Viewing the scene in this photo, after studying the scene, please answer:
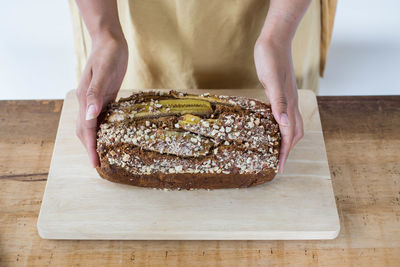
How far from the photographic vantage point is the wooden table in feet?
5.71

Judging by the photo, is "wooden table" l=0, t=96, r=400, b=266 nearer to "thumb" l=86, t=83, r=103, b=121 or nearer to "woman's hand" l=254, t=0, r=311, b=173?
"woman's hand" l=254, t=0, r=311, b=173

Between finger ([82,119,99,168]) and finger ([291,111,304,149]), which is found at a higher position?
finger ([82,119,99,168])

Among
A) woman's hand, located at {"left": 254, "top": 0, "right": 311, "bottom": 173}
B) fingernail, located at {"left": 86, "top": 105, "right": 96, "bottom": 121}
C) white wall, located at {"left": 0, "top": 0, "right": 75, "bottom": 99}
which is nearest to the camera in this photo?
fingernail, located at {"left": 86, "top": 105, "right": 96, "bottom": 121}

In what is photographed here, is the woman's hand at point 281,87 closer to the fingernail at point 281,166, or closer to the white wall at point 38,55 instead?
the fingernail at point 281,166

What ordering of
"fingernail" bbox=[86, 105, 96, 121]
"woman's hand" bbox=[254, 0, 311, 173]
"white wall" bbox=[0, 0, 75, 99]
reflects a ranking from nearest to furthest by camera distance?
"fingernail" bbox=[86, 105, 96, 121], "woman's hand" bbox=[254, 0, 311, 173], "white wall" bbox=[0, 0, 75, 99]

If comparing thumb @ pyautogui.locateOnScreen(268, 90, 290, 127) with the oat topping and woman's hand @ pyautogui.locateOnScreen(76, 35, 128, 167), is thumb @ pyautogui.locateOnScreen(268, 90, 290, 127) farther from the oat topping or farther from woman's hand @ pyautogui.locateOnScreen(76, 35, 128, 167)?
woman's hand @ pyautogui.locateOnScreen(76, 35, 128, 167)

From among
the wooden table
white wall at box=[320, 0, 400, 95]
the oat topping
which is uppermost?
the oat topping

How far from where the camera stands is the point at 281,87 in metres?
1.81

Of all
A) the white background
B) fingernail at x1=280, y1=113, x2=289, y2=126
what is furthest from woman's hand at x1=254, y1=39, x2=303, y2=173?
the white background

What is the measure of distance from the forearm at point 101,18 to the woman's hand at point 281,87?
2.07 ft

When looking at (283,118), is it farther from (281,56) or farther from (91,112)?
(91,112)

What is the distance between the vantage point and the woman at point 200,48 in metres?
1.84

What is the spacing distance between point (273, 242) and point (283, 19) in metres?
0.93

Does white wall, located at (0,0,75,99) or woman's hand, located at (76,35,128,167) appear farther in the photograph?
white wall, located at (0,0,75,99)
